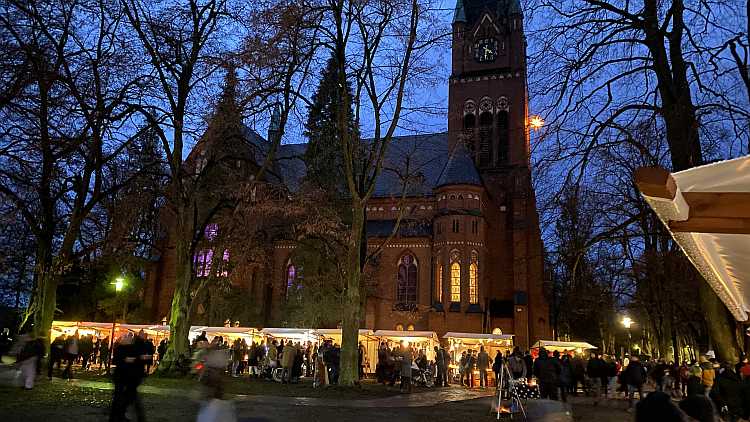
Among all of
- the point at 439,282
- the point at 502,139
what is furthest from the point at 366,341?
the point at 502,139

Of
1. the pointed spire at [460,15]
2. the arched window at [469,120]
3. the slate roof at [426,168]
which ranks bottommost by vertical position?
the slate roof at [426,168]

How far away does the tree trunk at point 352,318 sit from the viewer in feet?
60.6

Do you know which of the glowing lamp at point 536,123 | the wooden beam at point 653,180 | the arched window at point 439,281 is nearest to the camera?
the wooden beam at point 653,180

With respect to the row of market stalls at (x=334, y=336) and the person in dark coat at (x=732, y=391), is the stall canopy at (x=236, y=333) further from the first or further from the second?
the person in dark coat at (x=732, y=391)

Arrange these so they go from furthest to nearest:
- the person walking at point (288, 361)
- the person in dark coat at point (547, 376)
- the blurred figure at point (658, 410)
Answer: the person walking at point (288, 361) → the person in dark coat at point (547, 376) → the blurred figure at point (658, 410)

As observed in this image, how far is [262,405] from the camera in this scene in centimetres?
1405

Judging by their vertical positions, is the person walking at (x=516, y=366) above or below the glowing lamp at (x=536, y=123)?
below

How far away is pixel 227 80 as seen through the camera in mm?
19906

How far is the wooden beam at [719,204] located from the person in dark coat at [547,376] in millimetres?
12873

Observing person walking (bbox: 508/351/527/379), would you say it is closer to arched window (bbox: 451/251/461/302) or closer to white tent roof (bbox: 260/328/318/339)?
white tent roof (bbox: 260/328/318/339)

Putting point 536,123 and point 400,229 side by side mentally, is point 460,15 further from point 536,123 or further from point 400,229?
point 536,123

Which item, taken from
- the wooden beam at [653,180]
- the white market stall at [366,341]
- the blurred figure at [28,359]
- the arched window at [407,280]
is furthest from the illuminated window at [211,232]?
the wooden beam at [653,180]

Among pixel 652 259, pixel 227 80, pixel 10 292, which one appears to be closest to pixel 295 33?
pixel 227 80

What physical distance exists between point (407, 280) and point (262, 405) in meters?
33.4
